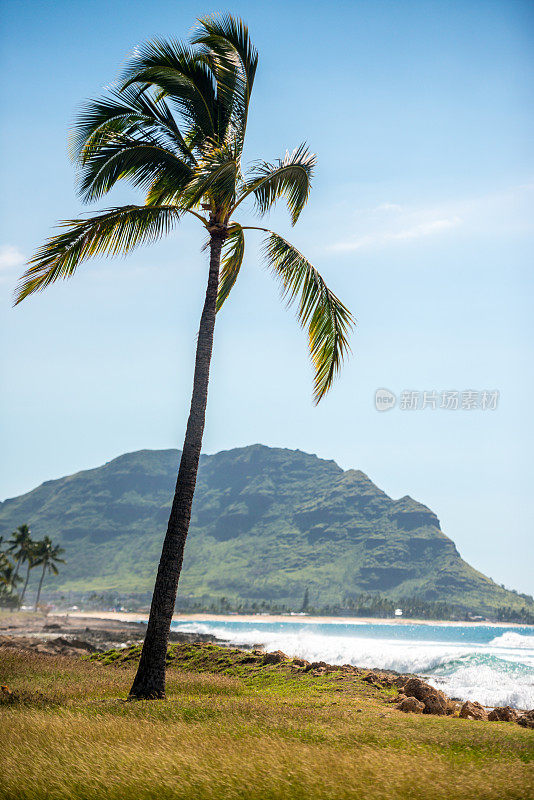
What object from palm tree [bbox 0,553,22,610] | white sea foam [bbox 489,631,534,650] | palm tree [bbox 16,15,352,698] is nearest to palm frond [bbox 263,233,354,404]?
palm tree [bbox 16,15,352,698]

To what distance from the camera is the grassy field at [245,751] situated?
5.93 m

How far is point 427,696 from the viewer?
12609 mm

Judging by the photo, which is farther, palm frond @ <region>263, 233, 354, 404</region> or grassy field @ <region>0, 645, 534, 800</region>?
palm frond @ <region>263, 233, 354, 404</region>

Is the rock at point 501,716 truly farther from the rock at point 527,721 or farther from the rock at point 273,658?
the rock at point 273,658

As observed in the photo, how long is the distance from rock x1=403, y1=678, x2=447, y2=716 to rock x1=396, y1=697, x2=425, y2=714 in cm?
14

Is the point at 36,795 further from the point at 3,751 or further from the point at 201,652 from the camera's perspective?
the point at 201,652

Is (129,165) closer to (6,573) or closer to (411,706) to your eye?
(411,706)

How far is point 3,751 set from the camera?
713 centimetres

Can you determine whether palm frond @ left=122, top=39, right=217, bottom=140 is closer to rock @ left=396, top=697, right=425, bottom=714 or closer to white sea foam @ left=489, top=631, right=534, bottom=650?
rock @ left=396, top=697, right=425, bottom=714

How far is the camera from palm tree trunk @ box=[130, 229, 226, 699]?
38.3ft

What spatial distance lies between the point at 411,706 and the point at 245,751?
621 cm

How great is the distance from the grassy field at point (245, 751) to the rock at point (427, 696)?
86 centimetres

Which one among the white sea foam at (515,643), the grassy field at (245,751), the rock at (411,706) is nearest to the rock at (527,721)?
the grassy field at (245,751)

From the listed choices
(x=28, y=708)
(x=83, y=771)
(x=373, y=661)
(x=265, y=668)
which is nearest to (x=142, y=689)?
(x=28, y=708)
